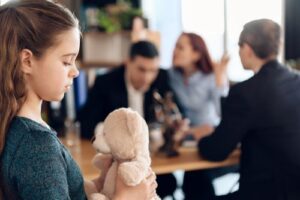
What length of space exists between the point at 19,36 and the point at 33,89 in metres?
0.13

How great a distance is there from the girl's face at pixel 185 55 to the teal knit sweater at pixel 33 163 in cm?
233

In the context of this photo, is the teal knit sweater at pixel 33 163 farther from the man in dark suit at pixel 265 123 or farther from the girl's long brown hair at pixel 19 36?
the man in dark suit at pixel 265 123

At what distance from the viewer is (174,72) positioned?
3332 millimetres

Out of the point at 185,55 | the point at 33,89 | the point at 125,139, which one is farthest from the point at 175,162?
the point at 185,55

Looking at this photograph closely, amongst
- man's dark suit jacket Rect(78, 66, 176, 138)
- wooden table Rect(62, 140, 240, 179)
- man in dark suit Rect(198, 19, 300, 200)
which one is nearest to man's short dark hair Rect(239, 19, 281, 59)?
man in dark suit Rect(198, 19, 300, 200)

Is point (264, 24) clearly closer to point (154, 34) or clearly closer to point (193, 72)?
point (193, 72)

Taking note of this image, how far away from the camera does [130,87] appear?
279 cm

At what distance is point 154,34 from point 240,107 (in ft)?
9.04

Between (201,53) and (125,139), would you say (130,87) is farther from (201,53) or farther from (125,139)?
(125,139)

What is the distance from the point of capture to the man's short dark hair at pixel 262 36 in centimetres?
198

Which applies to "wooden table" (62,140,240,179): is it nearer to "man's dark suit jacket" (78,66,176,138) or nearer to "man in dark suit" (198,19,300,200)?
"man in dark suit" (198,19,300,200)

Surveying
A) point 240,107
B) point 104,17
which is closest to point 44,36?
point 240,107

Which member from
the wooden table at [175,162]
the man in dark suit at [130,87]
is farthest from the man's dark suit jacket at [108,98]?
the wooden table at [175,162]

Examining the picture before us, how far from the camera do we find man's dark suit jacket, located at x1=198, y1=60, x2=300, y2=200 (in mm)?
1915
